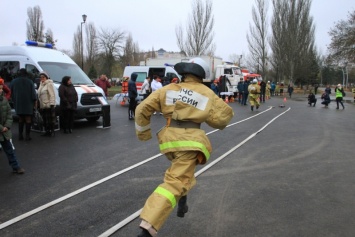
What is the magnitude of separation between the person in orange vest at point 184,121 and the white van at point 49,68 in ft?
28.1

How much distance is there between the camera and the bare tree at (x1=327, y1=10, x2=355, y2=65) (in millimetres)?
29766

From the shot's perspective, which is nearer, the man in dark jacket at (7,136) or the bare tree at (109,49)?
the man in dark jacket at (7,136)

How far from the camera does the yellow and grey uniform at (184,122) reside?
343 centimetres

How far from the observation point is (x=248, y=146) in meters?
8.65

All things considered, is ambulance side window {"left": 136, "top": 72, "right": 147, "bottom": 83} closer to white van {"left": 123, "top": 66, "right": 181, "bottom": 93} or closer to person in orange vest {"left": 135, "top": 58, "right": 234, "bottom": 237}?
white van {"left": 123, "top": 66, "right": 181, "bottom": 93}

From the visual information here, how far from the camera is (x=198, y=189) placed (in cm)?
525

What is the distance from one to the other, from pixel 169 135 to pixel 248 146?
17.8ft

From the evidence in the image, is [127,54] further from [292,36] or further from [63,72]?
[63,72]

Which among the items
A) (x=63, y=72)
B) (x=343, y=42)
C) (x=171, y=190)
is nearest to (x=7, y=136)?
(x=171, y=190)

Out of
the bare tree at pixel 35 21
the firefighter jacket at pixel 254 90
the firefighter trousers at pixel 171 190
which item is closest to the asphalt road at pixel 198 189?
the firefighter trousers at pixel 171 190

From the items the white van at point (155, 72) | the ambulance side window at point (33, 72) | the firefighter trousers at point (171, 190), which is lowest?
the firefighter trousers at point (171, 190)

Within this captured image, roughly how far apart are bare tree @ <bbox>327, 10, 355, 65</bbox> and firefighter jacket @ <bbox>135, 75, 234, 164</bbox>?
30.0 m

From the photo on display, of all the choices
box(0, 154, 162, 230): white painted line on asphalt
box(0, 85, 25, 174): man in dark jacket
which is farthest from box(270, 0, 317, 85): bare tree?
box(0, 85, 25, 174): man in dark jacket

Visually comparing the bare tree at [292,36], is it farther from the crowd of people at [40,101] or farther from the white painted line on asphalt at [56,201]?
the white painted line on asphalt at [56,201]
